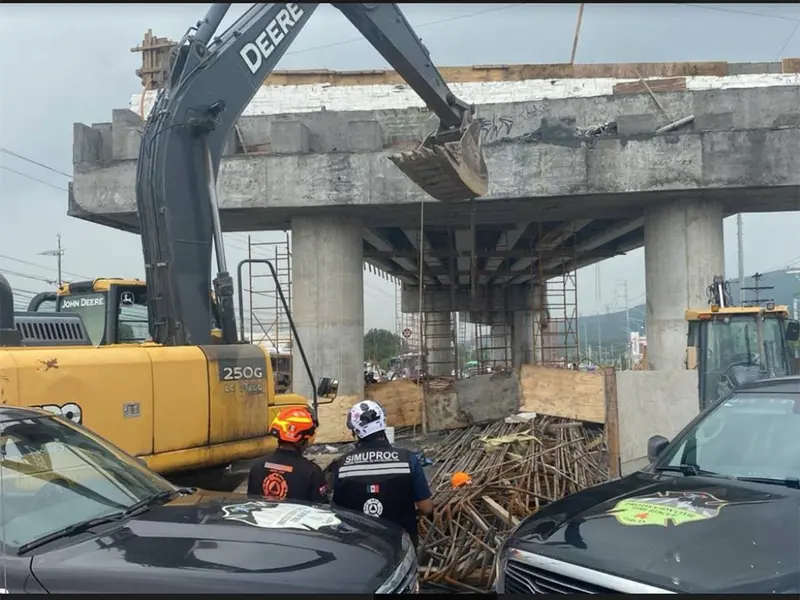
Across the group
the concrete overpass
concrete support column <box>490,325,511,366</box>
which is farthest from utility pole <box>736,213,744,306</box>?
concrete support column <box>490,325,511,366</box>

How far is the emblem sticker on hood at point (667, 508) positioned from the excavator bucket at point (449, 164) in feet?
20.1

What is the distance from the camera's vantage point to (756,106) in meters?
15.9

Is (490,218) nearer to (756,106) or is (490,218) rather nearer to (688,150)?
(688,150)

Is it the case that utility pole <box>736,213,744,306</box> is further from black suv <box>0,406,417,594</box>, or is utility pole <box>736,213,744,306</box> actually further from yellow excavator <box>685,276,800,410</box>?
black suv <box>0,406,417,594</box>

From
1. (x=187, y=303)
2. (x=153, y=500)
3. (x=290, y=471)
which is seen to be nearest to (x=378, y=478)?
(x=290, y=471)

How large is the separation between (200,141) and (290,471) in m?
4.26

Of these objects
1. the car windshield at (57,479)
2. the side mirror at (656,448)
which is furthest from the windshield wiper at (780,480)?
the car windshield at (57,479)

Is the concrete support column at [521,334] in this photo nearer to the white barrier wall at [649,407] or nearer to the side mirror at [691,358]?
the side mirror at [691,358]

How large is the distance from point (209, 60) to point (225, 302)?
2643 millimetres

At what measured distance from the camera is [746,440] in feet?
14.7

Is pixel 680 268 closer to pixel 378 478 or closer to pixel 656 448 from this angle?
pixel 656 448

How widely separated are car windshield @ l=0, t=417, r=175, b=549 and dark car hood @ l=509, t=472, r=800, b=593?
210 centimetres

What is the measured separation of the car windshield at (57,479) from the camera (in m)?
3.30

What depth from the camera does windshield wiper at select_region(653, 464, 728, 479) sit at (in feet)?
14.2
